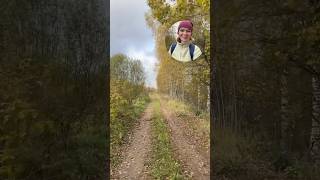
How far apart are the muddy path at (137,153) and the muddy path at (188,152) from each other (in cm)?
40

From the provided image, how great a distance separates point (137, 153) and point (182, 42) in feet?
6.73

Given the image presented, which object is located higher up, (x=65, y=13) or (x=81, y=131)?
(x=65, y=13)

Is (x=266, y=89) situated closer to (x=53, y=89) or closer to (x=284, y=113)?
(x=284, y=113)

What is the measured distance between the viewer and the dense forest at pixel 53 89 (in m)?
5.96

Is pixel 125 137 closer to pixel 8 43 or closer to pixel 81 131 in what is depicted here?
pixel 81 131

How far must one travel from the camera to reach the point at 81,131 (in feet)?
23.1

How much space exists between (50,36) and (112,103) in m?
1.53

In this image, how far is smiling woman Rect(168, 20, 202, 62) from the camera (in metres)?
7.14

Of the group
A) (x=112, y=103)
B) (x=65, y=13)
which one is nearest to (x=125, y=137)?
(x=112, y=103)

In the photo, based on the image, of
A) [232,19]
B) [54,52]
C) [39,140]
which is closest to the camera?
[39,140]

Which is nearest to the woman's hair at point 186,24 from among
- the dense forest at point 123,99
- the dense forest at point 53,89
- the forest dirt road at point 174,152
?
the dense forest at point 123,99

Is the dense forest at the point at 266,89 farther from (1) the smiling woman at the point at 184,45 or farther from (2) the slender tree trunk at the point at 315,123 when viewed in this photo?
(1) the smiling woman at the point at 184,45


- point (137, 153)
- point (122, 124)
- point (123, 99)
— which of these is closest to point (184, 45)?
point (123, 99)

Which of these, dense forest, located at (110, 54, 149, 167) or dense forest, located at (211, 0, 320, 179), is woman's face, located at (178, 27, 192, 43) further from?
dense forest, located at (110, 54, 149, 167)
